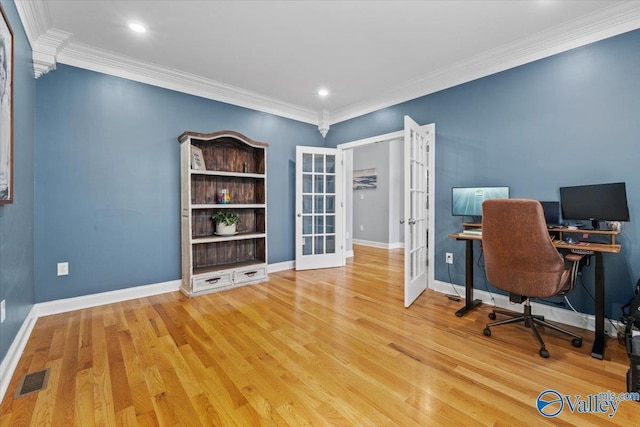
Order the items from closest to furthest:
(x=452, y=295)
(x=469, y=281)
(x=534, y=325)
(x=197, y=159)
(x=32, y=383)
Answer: (x=32, y=383)
(x=534, y=325)
(x=469, y=281)
(x=452, y=295)
(x=197, y=159)

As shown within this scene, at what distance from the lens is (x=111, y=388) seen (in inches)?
63.6

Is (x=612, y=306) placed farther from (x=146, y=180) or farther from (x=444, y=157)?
(x=146, y=180)

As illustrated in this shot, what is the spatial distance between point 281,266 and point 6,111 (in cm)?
335

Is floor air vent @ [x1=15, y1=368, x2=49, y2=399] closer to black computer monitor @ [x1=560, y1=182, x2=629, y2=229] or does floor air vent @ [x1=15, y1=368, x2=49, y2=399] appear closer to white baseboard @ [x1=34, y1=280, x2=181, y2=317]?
white baseboard @ [x1=34, y1=280, x2=181, y2=317]

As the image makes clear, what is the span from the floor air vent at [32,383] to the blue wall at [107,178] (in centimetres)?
124

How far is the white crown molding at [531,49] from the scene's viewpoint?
7.30ft

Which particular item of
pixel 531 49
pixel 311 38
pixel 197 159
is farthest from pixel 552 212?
pixel 197 159

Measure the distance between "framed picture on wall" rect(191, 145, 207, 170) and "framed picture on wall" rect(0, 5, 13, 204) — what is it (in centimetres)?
163

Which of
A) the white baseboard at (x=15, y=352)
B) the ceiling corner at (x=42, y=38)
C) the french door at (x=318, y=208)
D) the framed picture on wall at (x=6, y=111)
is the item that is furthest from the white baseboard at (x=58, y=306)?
the ceiling corner at (x=42, y=38)

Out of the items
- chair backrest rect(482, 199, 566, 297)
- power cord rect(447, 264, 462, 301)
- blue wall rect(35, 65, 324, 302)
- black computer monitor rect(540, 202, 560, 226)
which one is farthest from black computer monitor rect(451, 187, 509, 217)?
blue wall rect(35, 65, 324, 302)

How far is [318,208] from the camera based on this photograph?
15.1ft

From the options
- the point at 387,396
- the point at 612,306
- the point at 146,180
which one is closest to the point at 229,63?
the point at 146,180

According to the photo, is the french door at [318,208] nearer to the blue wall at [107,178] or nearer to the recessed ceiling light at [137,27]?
the blue wall at [107,178]

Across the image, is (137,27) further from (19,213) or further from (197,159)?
(19,213)
